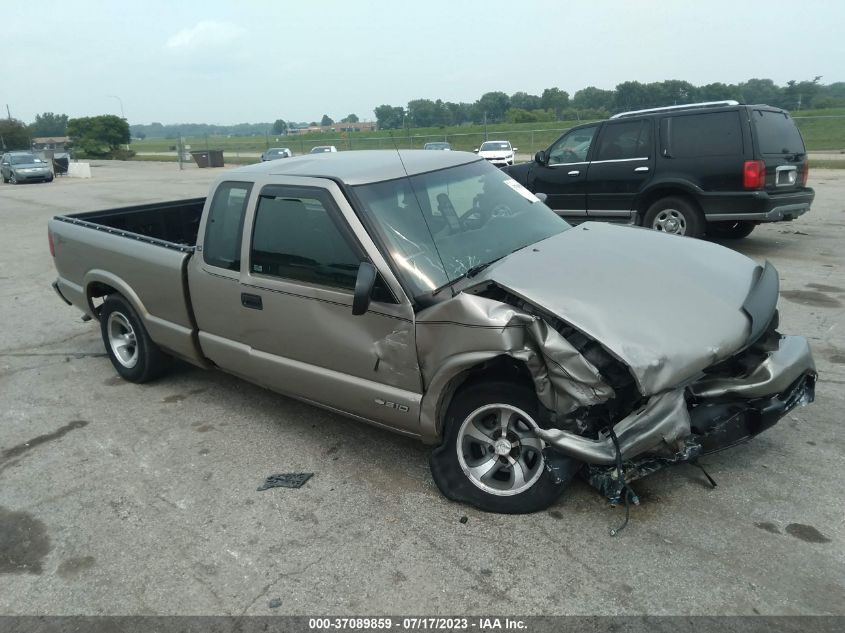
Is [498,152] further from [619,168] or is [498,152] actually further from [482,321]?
[482,321]

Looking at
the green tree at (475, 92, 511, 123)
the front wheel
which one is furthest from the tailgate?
the green tree at (475, 92, 511, 123)

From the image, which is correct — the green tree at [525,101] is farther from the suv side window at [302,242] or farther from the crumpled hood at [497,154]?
the suv side window at [302,242]

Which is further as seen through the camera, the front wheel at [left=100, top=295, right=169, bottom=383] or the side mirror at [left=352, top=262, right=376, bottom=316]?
the front wheel at [left=100, top=295, right=169, bottom=383]

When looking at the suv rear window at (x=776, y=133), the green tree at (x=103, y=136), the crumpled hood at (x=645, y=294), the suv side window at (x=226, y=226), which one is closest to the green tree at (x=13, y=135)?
the green tree at (x=103, y=136)

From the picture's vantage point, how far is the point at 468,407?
11.1 ft

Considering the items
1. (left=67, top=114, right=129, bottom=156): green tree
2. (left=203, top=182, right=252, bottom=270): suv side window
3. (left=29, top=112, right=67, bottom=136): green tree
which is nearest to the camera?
→ (left=203, top=182, right=252, bottom=270): suv side window

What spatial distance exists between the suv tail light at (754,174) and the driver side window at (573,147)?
92.1 inches

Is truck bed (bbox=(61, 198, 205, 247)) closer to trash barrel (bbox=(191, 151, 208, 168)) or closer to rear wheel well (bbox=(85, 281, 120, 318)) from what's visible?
rear wheel well (bbox=(85, 281, 120, 318))

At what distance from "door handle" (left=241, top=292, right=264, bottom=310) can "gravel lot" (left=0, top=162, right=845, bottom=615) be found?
3.03 feet

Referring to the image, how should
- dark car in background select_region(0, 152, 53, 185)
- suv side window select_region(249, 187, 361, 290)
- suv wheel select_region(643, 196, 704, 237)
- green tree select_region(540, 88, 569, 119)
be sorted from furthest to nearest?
green tree select_region(540, 88, 569, 119) → dark car in background select_region(0, 152, 53, 185) → suv wheel select_region(643, 196, 704, 237) → suv side window select_region(249, 187, 361, 290)

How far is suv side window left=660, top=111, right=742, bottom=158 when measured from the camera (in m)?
8.62

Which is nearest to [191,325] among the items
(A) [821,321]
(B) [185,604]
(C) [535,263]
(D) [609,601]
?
(B) [185,604]

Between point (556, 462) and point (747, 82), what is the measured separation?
39.2 meters

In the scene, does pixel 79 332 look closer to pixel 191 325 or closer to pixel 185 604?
pixel 191 325
